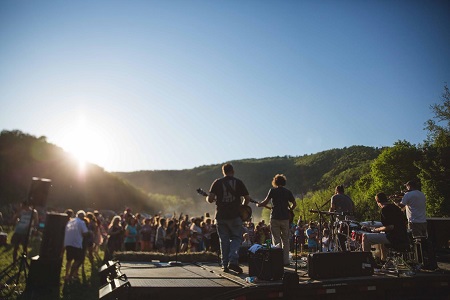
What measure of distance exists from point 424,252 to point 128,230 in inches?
420

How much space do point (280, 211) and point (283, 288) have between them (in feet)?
9.15

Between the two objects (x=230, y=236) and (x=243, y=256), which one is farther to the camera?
(x=243, y=256)

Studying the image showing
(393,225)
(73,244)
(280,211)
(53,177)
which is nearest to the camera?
(393,225)

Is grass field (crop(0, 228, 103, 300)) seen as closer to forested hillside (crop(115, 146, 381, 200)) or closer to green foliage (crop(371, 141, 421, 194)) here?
green foliage (crop(371, 141, 421, 194))

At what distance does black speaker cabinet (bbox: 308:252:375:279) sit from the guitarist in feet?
4.74

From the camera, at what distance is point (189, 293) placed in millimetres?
4801

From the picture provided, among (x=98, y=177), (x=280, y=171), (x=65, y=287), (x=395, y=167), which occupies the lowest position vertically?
(x=65, y=287)

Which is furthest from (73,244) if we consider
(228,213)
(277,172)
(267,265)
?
(277,172)

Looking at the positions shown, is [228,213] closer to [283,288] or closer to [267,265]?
[267,265]

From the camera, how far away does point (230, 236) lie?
266 inches

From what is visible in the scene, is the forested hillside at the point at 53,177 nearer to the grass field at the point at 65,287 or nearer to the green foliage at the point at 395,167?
the grass field at the point at 65,287

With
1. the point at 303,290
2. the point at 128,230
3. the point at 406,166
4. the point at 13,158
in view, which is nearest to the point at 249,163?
the point at 406,166

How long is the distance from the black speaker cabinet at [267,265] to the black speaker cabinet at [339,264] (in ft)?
2.05

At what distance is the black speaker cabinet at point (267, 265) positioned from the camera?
553cm
